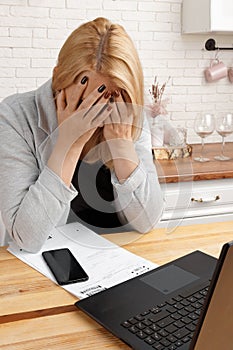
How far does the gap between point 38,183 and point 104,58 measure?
34 centimetres

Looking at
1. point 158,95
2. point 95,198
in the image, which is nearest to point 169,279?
point 95,198

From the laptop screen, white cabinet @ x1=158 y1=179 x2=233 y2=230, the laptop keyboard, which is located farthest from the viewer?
white cabinet @ x1=158 y1=179 x2=233 y2=230

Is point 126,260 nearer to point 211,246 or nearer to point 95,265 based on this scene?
point 95,265

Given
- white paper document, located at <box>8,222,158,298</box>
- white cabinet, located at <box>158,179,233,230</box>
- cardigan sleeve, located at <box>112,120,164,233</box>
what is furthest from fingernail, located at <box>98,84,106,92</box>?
white cabinet, located at <box>158,179,233,230</box>

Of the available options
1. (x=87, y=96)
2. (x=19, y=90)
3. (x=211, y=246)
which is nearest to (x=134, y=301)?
(x=211, y=246)

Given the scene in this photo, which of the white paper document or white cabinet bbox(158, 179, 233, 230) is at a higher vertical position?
the white paper document

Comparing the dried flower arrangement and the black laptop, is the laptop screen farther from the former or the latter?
the dried flower arrangement

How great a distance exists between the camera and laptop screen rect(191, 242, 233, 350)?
2.15ft

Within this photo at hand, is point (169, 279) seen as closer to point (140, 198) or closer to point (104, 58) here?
point (140, 198)

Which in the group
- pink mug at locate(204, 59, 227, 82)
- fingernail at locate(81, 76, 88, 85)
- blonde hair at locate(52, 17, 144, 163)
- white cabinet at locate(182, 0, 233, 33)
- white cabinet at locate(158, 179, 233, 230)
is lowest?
white cabinet at locate(158, 179, 233, 230)

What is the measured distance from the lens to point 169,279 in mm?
1160

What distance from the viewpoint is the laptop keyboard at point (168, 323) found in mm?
916

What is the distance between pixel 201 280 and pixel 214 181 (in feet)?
4.59

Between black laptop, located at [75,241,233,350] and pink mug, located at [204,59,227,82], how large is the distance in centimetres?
187
